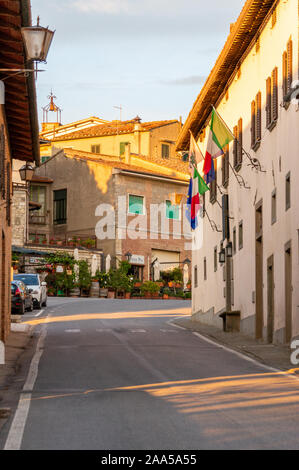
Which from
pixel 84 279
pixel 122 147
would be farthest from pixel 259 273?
pixel 122 147

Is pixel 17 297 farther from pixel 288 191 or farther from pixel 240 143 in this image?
pixel 288 191

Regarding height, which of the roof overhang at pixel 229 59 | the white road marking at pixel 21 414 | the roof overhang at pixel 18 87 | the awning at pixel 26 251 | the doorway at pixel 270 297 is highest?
the roof overhang at pixel 229 59

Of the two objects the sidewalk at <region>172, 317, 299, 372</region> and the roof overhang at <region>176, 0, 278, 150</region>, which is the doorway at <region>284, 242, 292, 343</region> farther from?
the roof overhang at <region>176, 0, 278, 150</region>

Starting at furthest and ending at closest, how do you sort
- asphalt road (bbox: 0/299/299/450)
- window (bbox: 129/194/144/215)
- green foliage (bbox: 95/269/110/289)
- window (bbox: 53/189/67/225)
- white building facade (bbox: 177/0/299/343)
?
window (bbox: 53/189/67/225)
window (bbox: 129/194/144/215)
green foliage (bbox: 95/269/110/289)
white building facade (bbox: 177/0/299/343)
asphalt road (bbox: 0/299/299/450)

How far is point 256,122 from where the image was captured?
27.2m

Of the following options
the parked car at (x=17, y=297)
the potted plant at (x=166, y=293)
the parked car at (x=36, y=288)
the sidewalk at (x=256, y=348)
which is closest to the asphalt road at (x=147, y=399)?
the sidewalk at (x=256, y=348)

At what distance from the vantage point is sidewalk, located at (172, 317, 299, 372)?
62.9 feet

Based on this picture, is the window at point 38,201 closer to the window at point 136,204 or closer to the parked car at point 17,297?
the window at point 136,204

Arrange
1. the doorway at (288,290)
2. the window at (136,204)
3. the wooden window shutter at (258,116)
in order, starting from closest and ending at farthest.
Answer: the doorway at (288,290)
the wooden window shutter at (258,116)
the window at (136,204)

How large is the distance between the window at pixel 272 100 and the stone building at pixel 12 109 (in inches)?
240

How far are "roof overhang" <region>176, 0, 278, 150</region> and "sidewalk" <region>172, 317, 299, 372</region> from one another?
8559mm

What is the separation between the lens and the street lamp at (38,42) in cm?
1455

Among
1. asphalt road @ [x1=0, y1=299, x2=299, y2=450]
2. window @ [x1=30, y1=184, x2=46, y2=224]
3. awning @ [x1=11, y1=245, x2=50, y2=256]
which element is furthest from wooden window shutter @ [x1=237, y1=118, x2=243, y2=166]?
window @ [x1=30, y1=184, x2=46, y2=224]

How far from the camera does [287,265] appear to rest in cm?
2298
